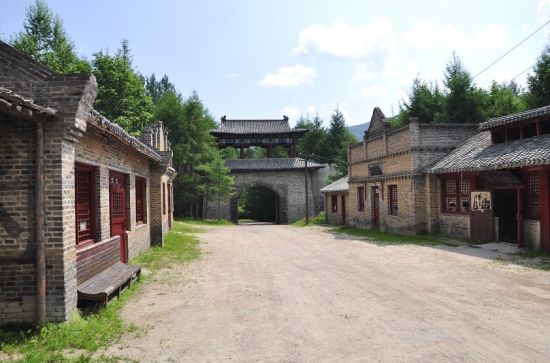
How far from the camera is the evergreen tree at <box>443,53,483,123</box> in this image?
28922 millimetres

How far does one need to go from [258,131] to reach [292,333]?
32.6 m

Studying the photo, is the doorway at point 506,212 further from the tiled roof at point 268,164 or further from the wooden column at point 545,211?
the tiled roof at point 268,164

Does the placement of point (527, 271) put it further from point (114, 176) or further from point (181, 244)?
point (181, 244)

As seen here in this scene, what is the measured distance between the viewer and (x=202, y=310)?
6789mm

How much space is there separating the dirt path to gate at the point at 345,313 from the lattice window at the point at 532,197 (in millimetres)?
2794

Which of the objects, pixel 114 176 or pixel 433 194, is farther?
pixel 433 194

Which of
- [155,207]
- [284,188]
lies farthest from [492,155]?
[284,188]

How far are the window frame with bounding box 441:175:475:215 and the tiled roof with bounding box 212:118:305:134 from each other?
20.5 m

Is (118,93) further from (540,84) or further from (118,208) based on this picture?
(540,84)

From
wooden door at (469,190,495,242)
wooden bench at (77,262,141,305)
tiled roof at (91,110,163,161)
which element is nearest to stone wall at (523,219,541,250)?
wooden door at (469,190,495,242)

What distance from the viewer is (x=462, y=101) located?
2905cm

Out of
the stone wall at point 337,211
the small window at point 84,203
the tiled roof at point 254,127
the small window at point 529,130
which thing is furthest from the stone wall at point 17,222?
the tiled roof at point 254,127

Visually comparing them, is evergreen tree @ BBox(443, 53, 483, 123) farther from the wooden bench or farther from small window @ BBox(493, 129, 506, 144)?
the wooden bench

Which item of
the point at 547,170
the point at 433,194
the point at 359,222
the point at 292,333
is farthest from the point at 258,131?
the point at 292,333
